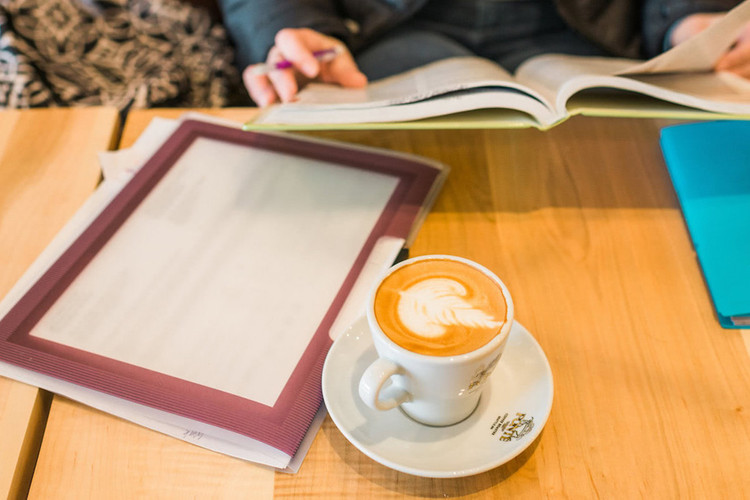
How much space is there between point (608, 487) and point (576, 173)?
1.31ft

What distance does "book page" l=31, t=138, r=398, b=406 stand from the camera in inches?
20.3

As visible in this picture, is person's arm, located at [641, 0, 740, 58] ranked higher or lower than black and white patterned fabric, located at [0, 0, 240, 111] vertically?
higher

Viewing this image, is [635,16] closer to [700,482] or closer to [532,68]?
[532,68]

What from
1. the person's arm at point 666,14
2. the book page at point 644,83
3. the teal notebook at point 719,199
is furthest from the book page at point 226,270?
the person's arm at point 666,14

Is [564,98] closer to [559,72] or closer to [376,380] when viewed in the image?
[559,72]

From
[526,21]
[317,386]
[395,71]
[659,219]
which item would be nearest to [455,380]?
[317,386]

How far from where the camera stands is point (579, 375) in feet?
1.65

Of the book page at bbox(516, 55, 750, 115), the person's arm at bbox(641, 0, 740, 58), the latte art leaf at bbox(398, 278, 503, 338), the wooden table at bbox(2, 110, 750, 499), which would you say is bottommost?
the wooden table at bbox(2, 110, 750, 499)

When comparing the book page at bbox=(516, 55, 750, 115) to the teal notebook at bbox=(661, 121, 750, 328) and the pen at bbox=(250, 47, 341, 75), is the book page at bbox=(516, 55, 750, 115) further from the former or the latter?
the pen at bbox=(250, 47, 341, 75)

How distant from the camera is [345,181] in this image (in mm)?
695

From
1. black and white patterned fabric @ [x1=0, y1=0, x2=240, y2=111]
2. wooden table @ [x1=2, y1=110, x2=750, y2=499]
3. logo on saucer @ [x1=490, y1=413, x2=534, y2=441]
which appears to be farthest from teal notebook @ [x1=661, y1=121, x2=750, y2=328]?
black and white patterned fabric @ [x1=0, y1=0, x2=240, y2=111]

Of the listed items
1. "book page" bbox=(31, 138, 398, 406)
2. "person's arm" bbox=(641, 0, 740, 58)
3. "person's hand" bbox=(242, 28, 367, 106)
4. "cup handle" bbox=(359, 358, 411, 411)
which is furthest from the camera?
"person's arm" bbox=(641, 0, 740, 58)

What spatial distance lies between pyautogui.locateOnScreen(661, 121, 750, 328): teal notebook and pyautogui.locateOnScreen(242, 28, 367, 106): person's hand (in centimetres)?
41

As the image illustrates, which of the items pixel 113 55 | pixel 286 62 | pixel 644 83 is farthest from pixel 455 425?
pixel 113 55
